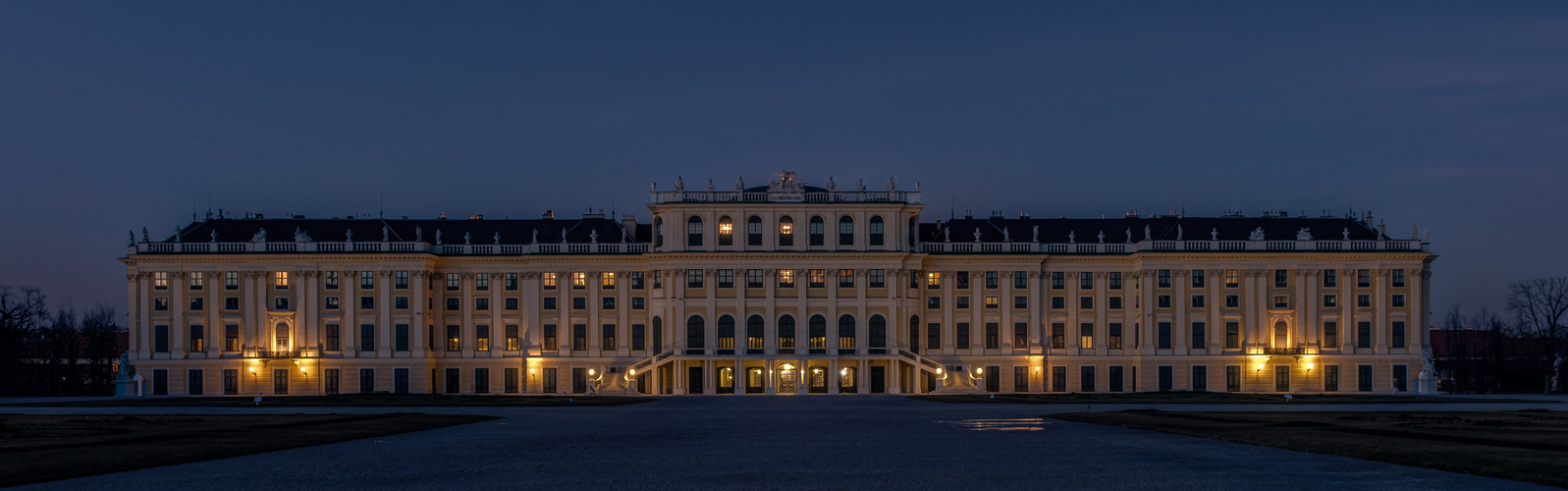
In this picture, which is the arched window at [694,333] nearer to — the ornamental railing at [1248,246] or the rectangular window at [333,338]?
the ornamental railing at [1248,246]

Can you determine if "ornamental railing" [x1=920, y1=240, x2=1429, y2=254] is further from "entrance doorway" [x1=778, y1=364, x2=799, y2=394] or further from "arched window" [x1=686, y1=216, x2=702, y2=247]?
"arched window" [x1=686, y1=216, x2=702, y2=247]

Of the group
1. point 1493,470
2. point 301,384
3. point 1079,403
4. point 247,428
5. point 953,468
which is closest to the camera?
point 1493,470

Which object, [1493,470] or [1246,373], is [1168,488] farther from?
[1246,373]

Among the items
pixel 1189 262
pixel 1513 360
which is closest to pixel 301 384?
pixel 1189 262

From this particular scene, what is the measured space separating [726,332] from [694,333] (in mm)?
2127

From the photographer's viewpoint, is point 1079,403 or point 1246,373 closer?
point 1079,403

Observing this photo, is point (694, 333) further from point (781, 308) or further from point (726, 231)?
point (726, 231)

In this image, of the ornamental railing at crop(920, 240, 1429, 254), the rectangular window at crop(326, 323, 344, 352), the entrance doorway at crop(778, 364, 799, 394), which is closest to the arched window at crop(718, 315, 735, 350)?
the entrance doorway at crop(778, 364, 799, 394)

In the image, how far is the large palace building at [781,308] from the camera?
92.4 meters

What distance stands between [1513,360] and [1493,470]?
9263 centimetres

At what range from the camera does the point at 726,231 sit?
92688mm

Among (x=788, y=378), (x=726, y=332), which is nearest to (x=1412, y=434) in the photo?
(x=788, y=378)

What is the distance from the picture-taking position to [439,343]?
96.4 m

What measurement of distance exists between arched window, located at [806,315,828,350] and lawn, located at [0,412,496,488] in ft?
135
